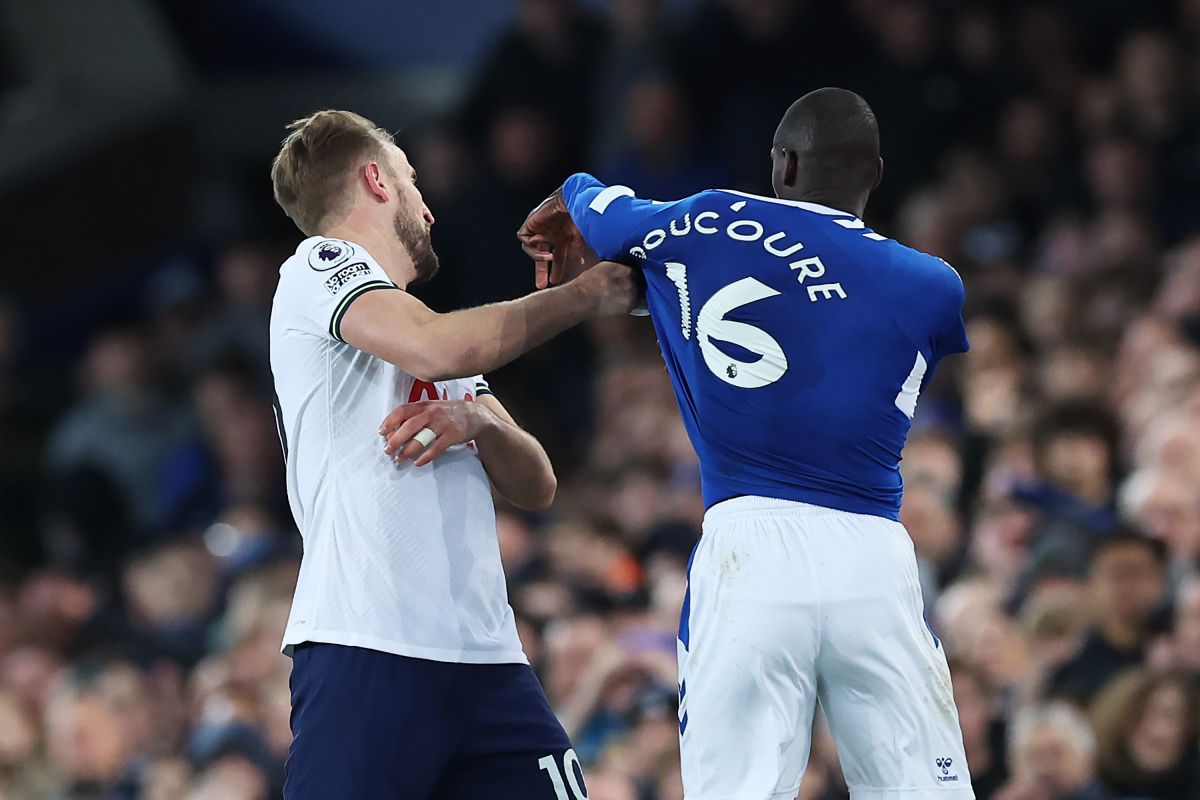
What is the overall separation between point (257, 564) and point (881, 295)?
22.4 ft

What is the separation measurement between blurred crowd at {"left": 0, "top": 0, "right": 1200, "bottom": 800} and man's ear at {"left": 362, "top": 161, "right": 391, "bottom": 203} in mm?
2910

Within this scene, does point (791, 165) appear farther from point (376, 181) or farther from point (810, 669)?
point (810, 669)

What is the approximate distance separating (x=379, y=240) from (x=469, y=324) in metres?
0.47

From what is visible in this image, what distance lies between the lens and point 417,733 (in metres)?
4.63

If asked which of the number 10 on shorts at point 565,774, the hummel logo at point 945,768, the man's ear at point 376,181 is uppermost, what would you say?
the man's ear at point 376,181

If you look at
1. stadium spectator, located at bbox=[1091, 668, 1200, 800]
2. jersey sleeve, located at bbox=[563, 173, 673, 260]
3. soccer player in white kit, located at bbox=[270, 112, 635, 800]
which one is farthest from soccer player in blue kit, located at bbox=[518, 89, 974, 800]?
stadium spectator, located at bbox=[1091, 668, 1200, 800]

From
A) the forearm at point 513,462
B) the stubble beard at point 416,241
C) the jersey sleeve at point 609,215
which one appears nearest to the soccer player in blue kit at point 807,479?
the jersey sleeve at point 609,215

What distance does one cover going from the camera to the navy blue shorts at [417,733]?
180 inches

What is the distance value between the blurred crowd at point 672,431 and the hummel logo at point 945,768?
84.2 inches

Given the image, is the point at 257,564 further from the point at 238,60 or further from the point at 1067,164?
the point at 238,60

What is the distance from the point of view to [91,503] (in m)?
12.7

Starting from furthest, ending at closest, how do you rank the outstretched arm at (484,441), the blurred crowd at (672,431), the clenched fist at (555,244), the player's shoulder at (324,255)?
1. the blurred crowd at (672,431)
2. the clenched fist at (555,244)
3. the player's shoulder at (324,255)
4. the outstretched arm at (484,441)

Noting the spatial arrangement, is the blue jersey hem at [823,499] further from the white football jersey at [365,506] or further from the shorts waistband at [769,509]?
the white football jersey at [365,506]

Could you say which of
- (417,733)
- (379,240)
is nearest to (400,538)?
(417,733)
